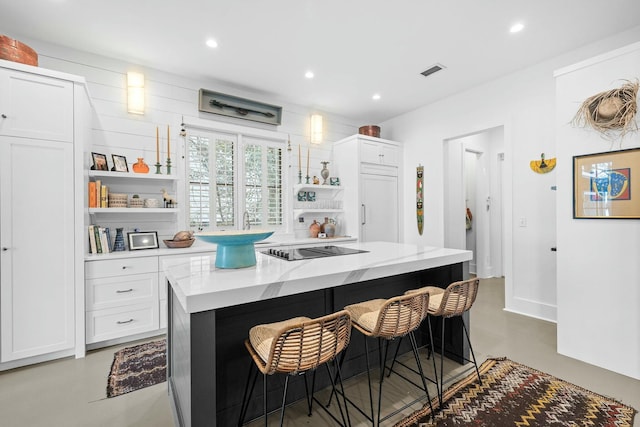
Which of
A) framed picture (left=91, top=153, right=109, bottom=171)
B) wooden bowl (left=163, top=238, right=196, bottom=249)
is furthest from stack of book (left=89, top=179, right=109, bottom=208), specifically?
wooden bowl (left=163, top=238, right=196, bottom=249)

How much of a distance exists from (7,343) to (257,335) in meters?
2.36

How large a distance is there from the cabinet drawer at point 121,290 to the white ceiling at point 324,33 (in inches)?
91.7

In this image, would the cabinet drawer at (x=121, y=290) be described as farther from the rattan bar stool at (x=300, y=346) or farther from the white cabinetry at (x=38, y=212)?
the rattan bar stool at (x=300, y=346)

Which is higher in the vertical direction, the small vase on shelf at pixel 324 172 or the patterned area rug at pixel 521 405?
the small vase on shelf at pixel 324 172

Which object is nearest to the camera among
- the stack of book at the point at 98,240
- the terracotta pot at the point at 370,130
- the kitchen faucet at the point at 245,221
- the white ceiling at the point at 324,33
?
the white ceiling at the point at 324,33

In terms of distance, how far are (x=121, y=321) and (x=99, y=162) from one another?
1.60m

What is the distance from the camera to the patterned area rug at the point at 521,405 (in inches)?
68.9

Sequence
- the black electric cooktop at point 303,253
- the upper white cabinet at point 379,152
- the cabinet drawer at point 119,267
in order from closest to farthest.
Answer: the black electric cooktop at point 303,253 < the cabinet drawer at point 119,267 < the upper white cabinet at point 379,152

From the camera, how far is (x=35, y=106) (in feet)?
8.17

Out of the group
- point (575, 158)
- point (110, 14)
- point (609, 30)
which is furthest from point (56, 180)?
point (609, 30)

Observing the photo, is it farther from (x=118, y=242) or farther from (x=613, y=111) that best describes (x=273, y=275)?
(x=613, y=111)

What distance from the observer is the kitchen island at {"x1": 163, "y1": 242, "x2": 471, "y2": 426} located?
1285mm

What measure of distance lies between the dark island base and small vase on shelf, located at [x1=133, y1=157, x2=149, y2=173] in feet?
Result: 6.33

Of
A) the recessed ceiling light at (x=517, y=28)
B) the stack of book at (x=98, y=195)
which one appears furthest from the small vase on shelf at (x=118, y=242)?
the recessed ceiling light at (x=517, y=28)
